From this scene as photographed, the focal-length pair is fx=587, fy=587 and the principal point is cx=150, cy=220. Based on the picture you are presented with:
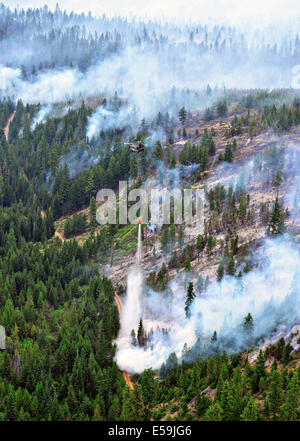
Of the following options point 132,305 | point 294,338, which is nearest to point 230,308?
point 294,338

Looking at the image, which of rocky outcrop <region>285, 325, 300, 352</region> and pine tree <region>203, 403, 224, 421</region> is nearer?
pine tree <region>203, 403, 224, 421</region>

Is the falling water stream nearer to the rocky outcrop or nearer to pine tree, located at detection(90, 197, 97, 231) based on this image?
pine tree, located at detection(90, 197, 97, 231)

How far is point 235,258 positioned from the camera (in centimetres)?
14612

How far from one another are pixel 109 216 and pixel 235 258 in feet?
190

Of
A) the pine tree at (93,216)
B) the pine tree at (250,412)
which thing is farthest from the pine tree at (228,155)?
the pine tree at (250,412)

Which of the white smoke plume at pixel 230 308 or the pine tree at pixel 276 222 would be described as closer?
the white smoke plume at pixel 230 308

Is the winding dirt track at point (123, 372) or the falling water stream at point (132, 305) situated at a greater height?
the falling water stream at point (132, 305)

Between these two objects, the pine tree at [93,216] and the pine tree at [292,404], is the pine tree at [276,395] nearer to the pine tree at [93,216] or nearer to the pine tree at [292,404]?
the pine tree at [292,404]

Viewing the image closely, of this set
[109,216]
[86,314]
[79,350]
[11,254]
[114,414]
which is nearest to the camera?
[114,414]

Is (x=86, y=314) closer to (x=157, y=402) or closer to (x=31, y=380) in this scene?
(x=31, y=380)

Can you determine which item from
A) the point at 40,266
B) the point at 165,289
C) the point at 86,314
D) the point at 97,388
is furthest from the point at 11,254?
the point at 97,388

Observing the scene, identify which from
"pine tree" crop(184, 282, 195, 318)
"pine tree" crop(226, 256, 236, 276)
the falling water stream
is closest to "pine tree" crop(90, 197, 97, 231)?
the falling water stream

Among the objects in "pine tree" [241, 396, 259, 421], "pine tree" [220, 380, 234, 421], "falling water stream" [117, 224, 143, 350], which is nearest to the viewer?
"pine tree" [241, 396, 259, 421]

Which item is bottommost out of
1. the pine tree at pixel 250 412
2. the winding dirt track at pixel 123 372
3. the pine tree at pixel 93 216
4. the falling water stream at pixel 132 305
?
the winding dirt track at pixel 123 372
